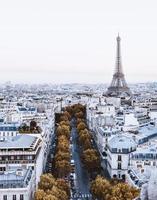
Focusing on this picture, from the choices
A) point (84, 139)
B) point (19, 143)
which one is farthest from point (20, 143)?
point (84, 139)

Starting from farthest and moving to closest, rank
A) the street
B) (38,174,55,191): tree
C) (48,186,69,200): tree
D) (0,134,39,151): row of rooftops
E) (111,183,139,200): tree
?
the street, (0,134,39,151): row of rooftops, (38,174,55,191): tree, (48,186,69,200): tree, (111,183,139,200): tree

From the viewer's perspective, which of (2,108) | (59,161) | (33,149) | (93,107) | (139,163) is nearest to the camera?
(33,149)

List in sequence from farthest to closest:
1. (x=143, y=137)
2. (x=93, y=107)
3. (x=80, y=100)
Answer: (x=80, y=100) → (x=93, y=107) → (x=143, y=137)

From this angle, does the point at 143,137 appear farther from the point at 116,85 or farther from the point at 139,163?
the point at 116,85

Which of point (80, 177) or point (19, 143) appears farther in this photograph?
point (80, 177)

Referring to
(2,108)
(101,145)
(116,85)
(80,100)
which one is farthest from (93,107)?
(116,85)

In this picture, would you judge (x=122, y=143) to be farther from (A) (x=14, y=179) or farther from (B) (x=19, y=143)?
(A) (x=14, y=179)

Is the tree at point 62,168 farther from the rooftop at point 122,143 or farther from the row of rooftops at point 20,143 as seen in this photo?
the rooftop at point 122,143

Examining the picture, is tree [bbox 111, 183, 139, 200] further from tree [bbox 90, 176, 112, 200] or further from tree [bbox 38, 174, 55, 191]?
tree [bbox 38, 174, 55, 191]

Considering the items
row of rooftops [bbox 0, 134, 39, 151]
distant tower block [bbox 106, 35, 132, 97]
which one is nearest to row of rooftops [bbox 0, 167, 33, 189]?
row of rooftops [bbox 0, 134, 39, 151]

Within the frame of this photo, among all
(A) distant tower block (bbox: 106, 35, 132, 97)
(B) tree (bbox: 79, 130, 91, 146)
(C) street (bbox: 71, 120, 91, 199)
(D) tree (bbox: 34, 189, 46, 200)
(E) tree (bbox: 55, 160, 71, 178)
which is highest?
(A) distant tower block (bbox: 106, 35, 132, 97)

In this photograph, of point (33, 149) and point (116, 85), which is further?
point (116, 85)
